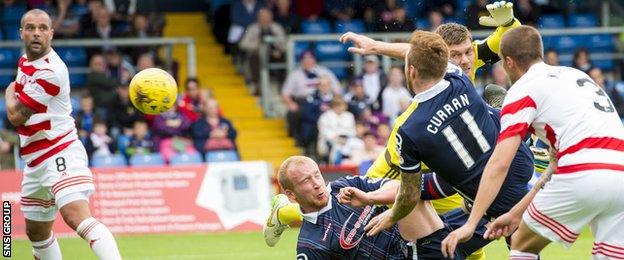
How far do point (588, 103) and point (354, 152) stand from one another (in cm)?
1140

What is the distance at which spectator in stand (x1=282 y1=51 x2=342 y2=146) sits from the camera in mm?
20266

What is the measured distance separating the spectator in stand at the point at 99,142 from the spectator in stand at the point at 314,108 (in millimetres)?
3506

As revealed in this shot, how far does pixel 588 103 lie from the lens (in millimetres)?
7223

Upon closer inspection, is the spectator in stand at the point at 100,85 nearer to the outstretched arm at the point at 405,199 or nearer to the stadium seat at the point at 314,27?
the stadium seat at the point at 314,27

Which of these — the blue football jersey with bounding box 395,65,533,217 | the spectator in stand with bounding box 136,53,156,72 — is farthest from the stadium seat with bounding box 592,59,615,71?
the blue football jersey with bounding box 395,65,533,217

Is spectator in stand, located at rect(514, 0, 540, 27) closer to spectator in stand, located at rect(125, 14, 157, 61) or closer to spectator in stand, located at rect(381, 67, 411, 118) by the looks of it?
A: spectator in stand, located at rect(381, 67, 411, 118)

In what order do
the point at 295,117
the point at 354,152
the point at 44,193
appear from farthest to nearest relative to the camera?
the point at 295,117 < the point at 354,152 < the point at 44,193

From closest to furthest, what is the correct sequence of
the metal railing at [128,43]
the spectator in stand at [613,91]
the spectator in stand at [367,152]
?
the spectator in stand at [367,152]
the metal railing at [128,43]
the spectator in stand at [613,91]

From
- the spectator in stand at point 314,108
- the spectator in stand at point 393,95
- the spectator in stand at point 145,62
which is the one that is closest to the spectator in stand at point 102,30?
the spectator in stand at point 145,62

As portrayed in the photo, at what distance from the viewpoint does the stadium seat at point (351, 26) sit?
22.1m

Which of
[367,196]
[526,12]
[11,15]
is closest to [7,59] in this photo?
→ [11,15]

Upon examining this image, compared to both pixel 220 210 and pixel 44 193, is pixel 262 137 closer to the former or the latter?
pixel 220 210

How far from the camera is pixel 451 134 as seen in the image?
7.59 m

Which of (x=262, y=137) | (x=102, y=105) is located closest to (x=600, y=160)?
(x=102, y=105)
